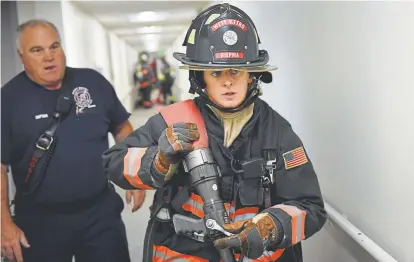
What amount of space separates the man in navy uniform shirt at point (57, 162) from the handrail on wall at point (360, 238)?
962 millimetres

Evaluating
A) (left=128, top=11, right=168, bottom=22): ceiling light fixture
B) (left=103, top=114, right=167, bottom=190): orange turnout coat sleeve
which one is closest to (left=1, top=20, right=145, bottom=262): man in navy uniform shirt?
(left=103, top=114, right=167, bottom=190): orange turnout coat sleeve

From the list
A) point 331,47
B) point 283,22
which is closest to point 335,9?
point 331,47

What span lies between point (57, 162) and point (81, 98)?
0.30 m

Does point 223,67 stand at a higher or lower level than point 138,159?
higher

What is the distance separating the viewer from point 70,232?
206cm

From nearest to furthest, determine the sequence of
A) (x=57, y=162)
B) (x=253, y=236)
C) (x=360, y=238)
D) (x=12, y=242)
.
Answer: (x=253, y=236)
(x=360, y=238)
(x=12, y=242)
(x=57, y=162)

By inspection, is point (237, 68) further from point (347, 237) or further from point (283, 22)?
point (283, 22)

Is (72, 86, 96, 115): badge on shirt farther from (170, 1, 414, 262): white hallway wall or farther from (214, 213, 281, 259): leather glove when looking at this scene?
(214, 213, 281, 259): leather glove

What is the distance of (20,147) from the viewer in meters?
2.03

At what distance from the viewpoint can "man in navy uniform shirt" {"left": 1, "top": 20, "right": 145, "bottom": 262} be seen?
6.68 feet

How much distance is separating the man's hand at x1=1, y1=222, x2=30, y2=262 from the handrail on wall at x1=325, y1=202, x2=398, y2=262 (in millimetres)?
1217

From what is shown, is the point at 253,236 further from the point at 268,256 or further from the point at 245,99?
the point at 245,99

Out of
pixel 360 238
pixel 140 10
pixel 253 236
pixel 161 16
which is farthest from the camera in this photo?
pixel 161 16

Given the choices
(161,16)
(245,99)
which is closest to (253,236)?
(245,99)
